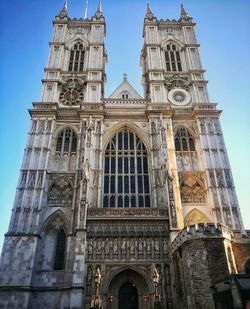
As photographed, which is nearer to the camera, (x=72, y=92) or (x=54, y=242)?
(x=54, y=242)

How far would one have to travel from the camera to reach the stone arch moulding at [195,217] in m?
20.5

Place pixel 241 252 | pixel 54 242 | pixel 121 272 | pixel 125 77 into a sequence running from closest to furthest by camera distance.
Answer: pixel 241 252 < pixel 121 272 < pixel 54 242 < pixel 125 77

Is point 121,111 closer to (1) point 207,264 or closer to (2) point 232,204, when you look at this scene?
(2) point 232,204

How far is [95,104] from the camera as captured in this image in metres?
25.3

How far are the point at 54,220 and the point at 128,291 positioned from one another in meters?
7.18

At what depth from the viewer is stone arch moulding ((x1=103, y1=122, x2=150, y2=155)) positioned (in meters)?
24.0

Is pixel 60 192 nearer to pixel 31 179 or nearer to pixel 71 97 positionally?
pixel 31 179

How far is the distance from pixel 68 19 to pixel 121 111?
1525 centimetres

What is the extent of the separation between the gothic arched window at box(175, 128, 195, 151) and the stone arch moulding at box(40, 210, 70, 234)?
11.0 metres

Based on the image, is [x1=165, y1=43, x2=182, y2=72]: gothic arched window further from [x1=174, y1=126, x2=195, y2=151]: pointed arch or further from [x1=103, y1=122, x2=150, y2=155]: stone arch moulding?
[x1=103, y1=122, x2=150, y2=155]: stone arch moulding

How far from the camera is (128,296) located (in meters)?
17.8

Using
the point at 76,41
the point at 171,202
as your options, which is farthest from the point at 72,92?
the point at 171,202

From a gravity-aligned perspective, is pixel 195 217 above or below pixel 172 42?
below

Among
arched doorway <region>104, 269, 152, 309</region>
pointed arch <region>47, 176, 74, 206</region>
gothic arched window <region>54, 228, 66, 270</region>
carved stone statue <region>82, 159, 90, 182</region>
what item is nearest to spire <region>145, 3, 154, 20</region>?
carved stone statue <region>82, 159, 90, 182</region>
